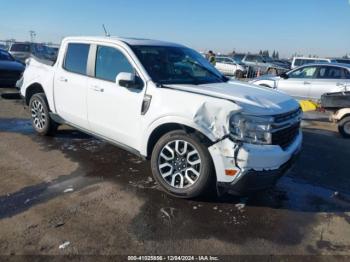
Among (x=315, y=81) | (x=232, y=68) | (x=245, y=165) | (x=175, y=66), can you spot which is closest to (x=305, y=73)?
(x=315, y=81)

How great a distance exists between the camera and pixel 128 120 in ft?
15.4

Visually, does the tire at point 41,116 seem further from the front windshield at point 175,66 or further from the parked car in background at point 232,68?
the parked car in background at point 232,68

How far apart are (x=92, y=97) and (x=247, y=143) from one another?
2.49m

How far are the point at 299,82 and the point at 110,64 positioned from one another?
9274mm

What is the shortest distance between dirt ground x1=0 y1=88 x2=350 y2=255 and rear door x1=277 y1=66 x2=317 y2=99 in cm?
706

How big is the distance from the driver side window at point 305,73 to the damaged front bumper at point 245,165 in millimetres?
9589

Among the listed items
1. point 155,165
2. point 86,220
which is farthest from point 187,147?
point 86,220

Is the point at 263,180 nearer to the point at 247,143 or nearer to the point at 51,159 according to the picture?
the point at 247,143

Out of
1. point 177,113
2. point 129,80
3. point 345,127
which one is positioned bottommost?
point 345,127

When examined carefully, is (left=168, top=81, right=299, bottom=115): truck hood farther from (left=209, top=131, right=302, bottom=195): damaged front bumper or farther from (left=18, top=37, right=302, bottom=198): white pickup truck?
(left=209, top=131, right=302, bottom=195): damaged front bumper

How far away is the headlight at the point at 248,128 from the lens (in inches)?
148

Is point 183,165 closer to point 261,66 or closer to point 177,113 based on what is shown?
point 177,113

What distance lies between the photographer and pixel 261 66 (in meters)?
29.4

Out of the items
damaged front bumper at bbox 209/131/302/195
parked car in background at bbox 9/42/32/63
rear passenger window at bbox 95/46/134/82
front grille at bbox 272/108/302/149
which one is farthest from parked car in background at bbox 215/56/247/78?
damaged front bumper at bbox 209/131/302/195
